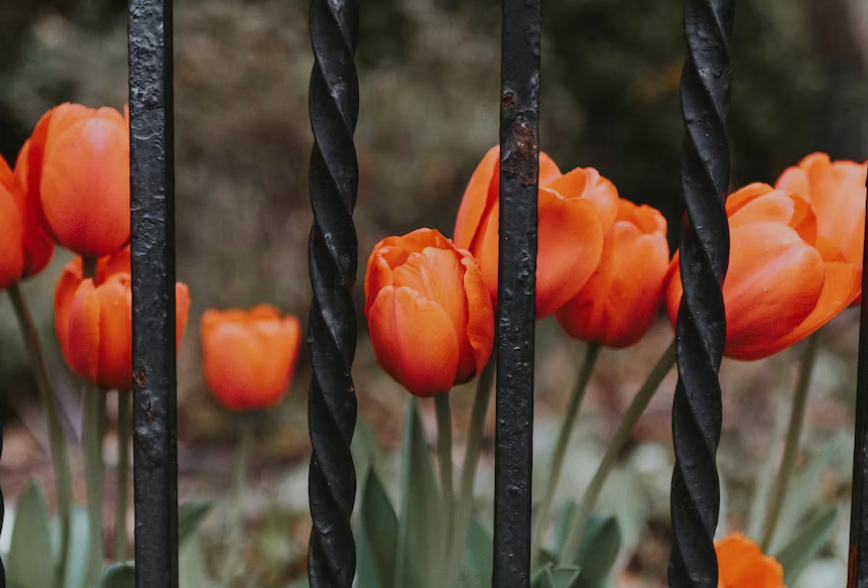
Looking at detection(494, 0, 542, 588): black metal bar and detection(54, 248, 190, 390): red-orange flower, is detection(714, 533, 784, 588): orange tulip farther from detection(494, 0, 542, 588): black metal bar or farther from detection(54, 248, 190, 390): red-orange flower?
detection(54, 248, 190, 390): red-orange flower

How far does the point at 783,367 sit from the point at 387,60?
2.42 m

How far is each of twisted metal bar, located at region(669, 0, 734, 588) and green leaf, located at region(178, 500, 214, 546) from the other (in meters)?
0.30

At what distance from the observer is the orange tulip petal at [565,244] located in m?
0.47

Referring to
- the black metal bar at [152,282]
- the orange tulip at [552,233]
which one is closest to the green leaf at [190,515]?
the black metal bar at [152,282]

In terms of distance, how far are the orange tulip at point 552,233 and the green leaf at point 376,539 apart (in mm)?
146

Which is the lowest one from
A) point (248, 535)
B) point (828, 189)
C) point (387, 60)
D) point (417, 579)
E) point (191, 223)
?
point (248, 535)

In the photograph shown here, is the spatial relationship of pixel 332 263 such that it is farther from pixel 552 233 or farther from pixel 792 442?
pixel 792 442

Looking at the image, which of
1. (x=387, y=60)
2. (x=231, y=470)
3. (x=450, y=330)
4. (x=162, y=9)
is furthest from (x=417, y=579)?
(x=387, y=60)

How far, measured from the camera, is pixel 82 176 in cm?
50

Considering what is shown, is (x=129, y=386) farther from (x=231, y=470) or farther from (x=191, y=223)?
(x=191, y=223)

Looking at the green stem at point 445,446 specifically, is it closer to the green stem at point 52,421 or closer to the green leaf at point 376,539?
the green leaf at point 376,539

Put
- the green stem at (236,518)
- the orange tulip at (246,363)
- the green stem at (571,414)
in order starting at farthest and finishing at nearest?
the orange tulip at (246,363) < the green stem at (236,518) < the green stem at (571,414)

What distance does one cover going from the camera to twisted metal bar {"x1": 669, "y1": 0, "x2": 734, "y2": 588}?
0.43 metres

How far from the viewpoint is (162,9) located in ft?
1.40
